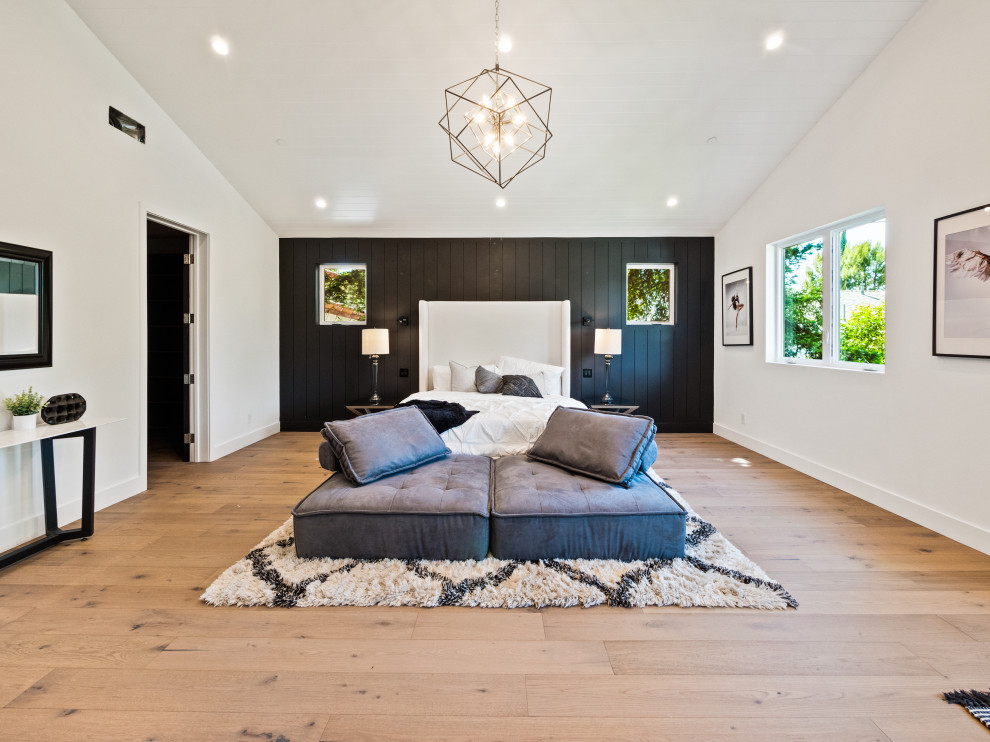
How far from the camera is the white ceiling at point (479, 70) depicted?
122 inches

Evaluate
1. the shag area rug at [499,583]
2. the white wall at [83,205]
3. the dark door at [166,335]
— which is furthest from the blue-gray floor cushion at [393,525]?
the dark door at [166,335]

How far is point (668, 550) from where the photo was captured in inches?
90.7

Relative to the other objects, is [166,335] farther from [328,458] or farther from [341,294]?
[328,458]

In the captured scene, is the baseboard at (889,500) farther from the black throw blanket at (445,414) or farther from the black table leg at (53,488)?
the black table leg at (53,488)

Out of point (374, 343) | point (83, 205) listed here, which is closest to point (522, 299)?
point (374, 343)

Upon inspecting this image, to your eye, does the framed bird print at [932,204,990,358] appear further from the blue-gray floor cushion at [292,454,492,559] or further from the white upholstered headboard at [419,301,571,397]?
the white upholstered headboard at [419,301,571,397]

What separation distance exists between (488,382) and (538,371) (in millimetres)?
647

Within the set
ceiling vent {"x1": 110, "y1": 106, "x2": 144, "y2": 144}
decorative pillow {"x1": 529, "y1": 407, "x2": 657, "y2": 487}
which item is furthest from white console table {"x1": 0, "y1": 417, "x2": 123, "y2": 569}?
decorative pillow {"x1": 529, "y1": 407, "x2": 657, "y2": 487}

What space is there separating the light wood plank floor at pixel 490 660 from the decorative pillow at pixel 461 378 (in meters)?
3.12

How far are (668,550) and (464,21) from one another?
3.51 m

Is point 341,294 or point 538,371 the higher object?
point 341,294

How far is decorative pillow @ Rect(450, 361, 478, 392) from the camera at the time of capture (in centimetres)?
536

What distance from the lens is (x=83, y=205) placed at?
3.03 meters

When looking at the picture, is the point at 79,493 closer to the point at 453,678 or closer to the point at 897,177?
the point at 453,678
